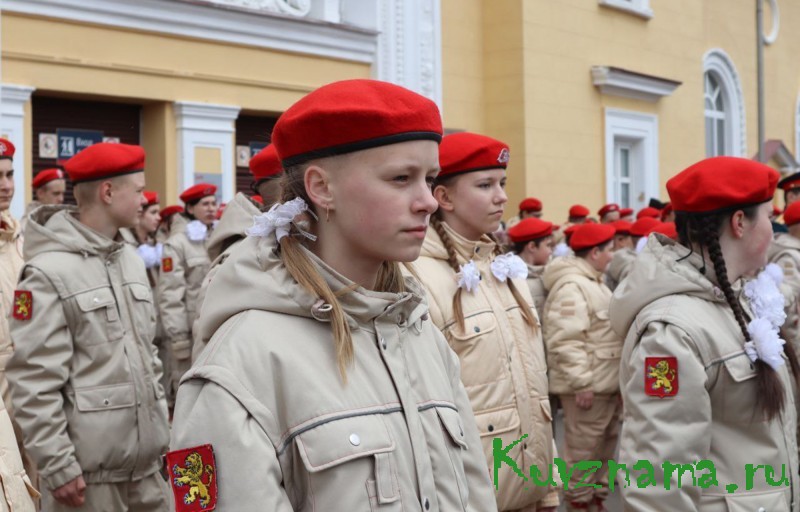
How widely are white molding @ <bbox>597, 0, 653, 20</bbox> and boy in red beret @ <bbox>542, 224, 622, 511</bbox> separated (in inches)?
463

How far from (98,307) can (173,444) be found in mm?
2974

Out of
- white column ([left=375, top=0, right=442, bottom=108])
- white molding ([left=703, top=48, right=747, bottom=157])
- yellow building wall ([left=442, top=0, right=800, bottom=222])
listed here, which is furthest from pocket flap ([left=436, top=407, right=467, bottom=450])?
white molding ([left=703, top=48, right=747, bottom=157])

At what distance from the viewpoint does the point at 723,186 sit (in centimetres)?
408

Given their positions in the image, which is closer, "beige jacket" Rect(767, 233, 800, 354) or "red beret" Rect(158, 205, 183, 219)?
"beige jacket" Rect(767, 233, 800, 354)

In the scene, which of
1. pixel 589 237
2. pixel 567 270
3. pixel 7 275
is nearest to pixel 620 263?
pixel 589 237

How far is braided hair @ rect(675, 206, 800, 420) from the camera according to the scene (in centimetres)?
390

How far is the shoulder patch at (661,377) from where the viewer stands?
381 centimetres

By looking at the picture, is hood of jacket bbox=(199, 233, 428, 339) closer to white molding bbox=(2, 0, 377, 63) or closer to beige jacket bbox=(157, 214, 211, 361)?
beige jacket bbox=(157, 214, 211, 361)

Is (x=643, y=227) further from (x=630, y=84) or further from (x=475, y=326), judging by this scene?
(x=630, y=84)

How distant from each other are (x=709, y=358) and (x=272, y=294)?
75.5 inches

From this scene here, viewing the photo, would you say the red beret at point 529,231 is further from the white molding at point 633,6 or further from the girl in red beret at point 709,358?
the white molding at point 633,6

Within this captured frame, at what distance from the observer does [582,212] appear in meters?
15.3

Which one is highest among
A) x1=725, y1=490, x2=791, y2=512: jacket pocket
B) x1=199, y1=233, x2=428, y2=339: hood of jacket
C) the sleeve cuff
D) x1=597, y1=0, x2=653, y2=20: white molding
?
x1=597, y1=0, x2=653, y2=20: white molding

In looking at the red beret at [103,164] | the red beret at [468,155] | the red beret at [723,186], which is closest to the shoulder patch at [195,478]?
the red beret at [723,186]
